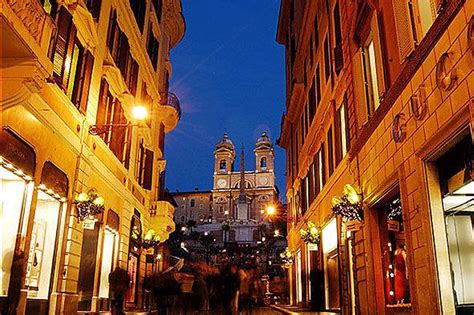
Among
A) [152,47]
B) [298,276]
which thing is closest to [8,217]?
[152,47]

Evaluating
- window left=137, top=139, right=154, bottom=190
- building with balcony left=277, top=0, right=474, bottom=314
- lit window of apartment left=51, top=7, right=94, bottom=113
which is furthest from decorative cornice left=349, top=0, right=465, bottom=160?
window left=137, top=139, right=154, bottom=190

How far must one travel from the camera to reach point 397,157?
7734 millimetres

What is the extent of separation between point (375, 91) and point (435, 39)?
375 cm

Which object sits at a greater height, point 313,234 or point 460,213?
point 313,234

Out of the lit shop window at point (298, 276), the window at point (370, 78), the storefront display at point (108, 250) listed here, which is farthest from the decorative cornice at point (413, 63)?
the lit shop window at point (298, 276)

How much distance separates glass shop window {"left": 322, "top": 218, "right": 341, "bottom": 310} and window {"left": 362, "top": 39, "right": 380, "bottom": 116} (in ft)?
16.3

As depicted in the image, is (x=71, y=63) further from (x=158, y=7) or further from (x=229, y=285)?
(x=158, y=7)

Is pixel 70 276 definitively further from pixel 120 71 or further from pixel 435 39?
pixel 435 39

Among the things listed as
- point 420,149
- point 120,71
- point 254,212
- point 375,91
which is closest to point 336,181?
point 375,91

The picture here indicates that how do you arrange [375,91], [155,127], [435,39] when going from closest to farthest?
[435,39], [375,91], [155,127]

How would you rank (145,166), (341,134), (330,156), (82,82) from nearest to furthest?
(82,82) < (341,134) < (330,156) < (145,166)

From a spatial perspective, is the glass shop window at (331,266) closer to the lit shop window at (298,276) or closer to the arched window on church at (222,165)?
the lit shop window at (298,276)

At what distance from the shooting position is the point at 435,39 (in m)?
6.00

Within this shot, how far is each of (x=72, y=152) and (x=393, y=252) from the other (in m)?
8.17
